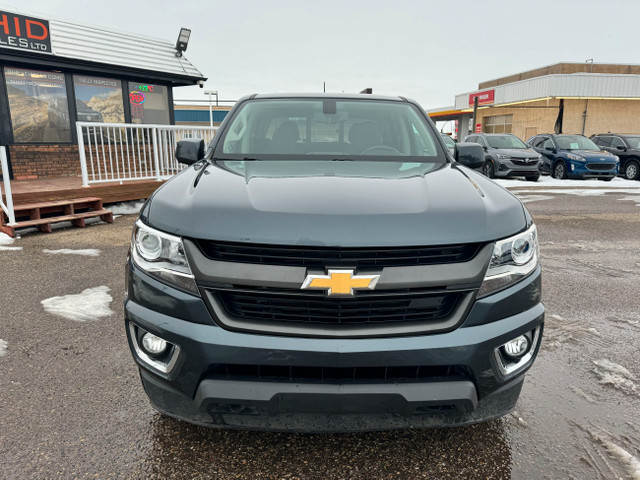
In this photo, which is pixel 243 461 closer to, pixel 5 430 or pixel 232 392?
pixel 232 392

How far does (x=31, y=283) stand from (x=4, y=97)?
746 cm

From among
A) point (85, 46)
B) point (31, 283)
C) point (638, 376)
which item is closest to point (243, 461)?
point (638, 376)

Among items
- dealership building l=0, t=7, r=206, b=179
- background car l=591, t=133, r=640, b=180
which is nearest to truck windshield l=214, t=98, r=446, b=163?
dealership building l=0, t=7, r=206, b=179

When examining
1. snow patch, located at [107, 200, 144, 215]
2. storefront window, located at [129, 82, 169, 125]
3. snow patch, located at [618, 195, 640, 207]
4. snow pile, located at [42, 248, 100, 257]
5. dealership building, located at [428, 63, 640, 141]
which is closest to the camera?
snow pile, located at [42, 248, 100, 257]

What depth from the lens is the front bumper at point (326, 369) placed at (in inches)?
66.7

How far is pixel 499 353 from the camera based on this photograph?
1.81 meters

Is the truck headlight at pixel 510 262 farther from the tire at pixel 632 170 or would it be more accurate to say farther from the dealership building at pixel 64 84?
the tire at pixel 632 170

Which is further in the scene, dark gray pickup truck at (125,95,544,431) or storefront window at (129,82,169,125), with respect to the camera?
storefront window at (129,82,169,125)

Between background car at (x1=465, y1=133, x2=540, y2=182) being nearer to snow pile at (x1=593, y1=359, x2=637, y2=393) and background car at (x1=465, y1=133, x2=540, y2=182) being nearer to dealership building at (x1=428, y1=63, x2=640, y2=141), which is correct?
snow pile at (x1=593, y1=359, x2=637, y2=393)

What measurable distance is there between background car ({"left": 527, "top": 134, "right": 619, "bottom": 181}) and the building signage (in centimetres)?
1498

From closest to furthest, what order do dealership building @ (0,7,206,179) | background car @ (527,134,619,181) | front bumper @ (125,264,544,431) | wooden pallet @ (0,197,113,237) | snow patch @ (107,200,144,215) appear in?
front bumper @ (125,264,544,431) → wooden pallet @ (0,197,113,237) → snow patch @ (107,200,144,215) → dealership building @ (0,7,206,179) → background car @ (527,134,619,181)

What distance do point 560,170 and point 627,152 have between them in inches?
104

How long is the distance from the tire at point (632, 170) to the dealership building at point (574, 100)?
14.9 metres

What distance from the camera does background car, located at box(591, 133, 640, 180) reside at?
53.5 feet
